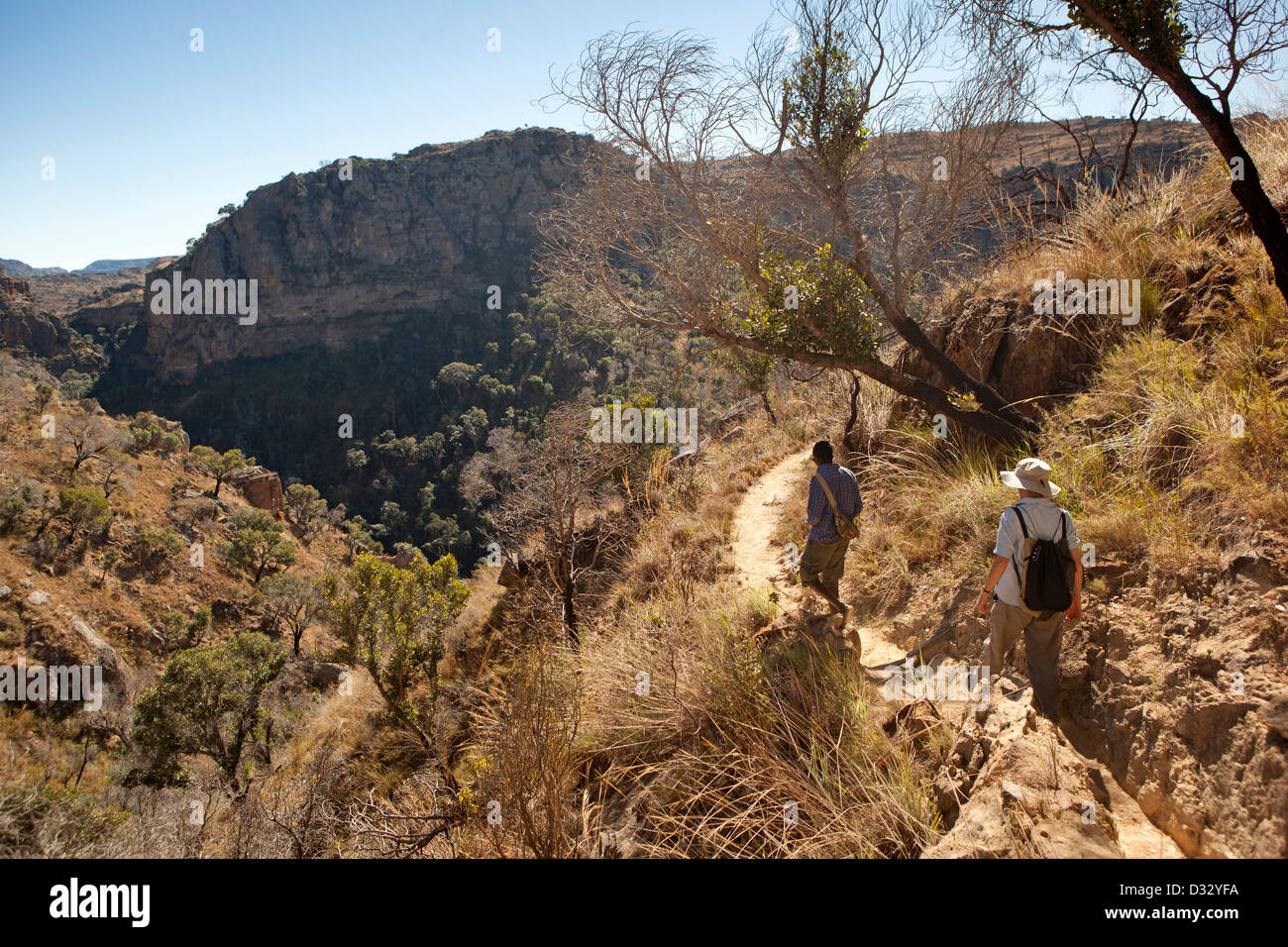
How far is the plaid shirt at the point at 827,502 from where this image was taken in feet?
15.8

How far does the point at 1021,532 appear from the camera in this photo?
123 inches

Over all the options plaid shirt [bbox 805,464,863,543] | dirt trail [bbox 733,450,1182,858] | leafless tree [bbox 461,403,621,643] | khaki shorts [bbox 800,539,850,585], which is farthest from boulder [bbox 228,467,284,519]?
plaid shirt [bbox 805,464,863,543]

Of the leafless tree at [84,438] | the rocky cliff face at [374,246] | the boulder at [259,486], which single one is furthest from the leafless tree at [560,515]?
the rocky cliff face at [374,246]

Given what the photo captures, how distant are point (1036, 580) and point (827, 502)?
1994mm

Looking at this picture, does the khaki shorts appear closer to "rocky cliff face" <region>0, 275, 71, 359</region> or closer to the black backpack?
the black backpack

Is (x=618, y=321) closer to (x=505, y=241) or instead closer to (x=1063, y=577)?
(x=1063, y=577)

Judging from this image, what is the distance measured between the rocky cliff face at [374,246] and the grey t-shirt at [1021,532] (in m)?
66.3

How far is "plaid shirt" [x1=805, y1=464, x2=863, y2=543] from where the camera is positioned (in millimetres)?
4820

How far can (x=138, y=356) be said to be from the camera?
6191 centimetres

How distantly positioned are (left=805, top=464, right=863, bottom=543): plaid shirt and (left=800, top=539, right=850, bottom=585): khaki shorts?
6cm

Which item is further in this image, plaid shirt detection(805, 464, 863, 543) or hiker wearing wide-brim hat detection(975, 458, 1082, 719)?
plaid shirt detection(805, 464, 863, 543)

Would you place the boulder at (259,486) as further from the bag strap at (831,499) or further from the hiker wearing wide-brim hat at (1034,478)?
the hiker wearing wide-brim hat at (1034,478)
